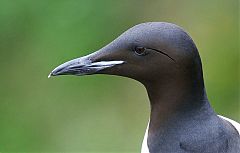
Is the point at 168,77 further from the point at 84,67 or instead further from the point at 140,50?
the point at 84,67

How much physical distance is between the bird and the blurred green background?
218 cm

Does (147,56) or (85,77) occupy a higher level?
(147,56)

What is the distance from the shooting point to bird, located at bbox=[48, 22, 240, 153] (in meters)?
2.65

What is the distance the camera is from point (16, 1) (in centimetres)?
565

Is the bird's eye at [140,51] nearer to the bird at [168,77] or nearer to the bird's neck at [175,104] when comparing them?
the bird at [168,77]

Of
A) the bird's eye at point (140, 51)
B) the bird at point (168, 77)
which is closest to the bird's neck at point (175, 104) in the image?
the bird at point (168, 77)

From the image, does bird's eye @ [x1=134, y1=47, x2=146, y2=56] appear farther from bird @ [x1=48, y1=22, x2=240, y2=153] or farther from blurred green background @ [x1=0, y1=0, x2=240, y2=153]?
blurred green background @ [x1=0, y1=0, x2=240, y2=153]

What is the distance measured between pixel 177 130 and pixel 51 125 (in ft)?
8.29

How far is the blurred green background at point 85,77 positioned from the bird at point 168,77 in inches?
85.8

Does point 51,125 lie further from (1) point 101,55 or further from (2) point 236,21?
(1) point 101,55

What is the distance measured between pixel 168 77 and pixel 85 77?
2777mm

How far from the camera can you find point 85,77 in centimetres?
545

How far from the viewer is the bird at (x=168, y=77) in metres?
2.65

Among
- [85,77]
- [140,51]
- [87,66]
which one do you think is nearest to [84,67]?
[87,66]
